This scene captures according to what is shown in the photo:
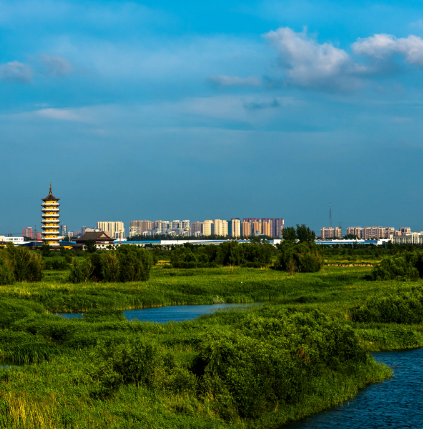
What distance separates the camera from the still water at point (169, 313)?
31.7 meters

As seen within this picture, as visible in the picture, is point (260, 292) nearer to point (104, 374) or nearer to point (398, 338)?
point (398, 338)

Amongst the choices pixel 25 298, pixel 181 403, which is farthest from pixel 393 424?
pixel 25 298

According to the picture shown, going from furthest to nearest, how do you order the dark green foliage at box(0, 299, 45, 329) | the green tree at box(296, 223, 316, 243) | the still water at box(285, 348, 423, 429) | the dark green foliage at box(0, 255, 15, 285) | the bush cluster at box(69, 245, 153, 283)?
the green tree at box(296, 223, 316, 243) → the bush cluster at box(69, 245, 153, 283) → the dark green foliage at box(0, 255, 15, 285) → the dark green foliage at box(0, 299, 45, 329) → the still water at box(285, 348, 423, 429)

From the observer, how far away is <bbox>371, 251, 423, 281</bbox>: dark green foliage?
4941 cm

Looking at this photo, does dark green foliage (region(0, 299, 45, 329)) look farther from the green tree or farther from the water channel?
the green tree

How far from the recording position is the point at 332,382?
16.3 meters

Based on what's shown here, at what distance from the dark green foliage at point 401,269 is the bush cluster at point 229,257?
21964 mm

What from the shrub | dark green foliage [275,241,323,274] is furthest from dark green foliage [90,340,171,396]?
dark green foliage [275,241,323,274]

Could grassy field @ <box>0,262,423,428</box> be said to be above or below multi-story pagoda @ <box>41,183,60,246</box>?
below

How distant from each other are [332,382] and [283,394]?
257cm

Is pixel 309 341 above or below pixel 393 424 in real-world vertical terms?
above

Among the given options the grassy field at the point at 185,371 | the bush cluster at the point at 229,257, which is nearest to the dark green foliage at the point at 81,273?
the grassy field at the point at 185,371

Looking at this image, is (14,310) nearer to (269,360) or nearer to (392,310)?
(269,360)

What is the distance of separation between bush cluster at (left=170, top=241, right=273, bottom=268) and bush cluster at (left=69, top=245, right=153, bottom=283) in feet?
66.3
